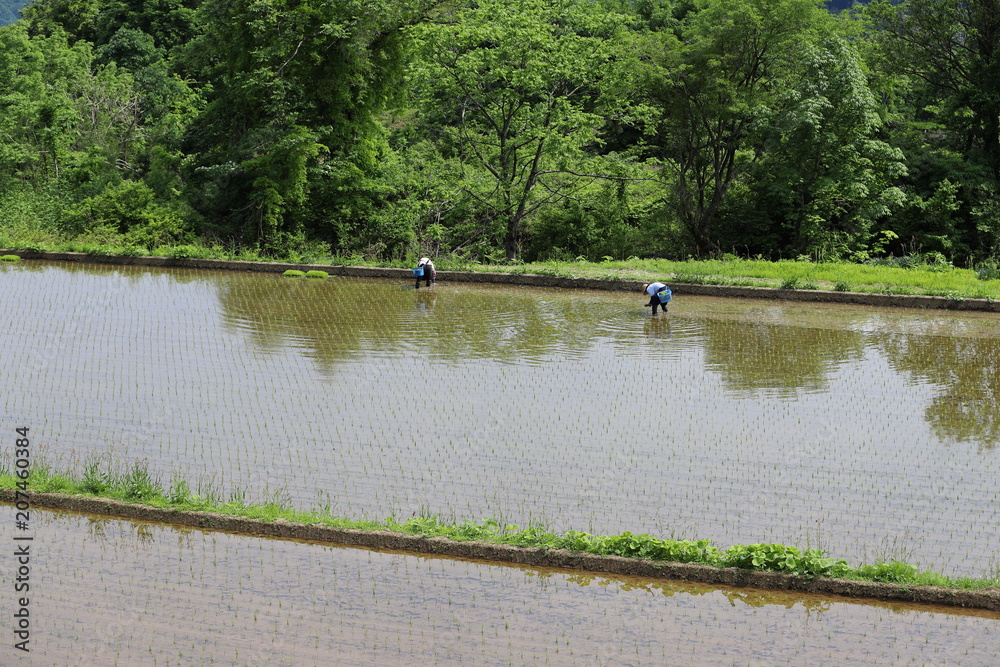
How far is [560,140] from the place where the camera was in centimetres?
2206

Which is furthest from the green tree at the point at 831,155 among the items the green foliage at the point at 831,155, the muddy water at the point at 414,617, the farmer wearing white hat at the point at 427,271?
the muddy water at the point at 414,617

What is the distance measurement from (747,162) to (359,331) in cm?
1304

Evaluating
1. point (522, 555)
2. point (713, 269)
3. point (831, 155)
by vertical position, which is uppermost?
point (831, 155)

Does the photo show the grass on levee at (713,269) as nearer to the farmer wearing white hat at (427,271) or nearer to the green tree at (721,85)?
the farmer wearing white hat at (427,271)

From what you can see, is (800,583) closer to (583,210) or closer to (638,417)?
(638,417)

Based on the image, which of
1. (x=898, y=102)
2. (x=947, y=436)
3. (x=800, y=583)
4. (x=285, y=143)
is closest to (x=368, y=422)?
(x=800, y=583)

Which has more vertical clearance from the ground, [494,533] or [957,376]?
[957,376]

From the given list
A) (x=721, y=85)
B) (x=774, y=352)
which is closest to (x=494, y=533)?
(x=774, y=352)

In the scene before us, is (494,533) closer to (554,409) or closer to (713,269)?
(554,409)

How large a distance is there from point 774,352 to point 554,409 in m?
4.64

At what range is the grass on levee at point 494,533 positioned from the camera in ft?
20.8

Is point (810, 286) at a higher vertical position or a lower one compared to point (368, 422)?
higher

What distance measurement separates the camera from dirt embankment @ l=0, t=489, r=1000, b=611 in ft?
20.3

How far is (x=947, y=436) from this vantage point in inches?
388
